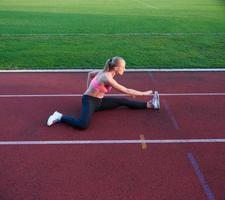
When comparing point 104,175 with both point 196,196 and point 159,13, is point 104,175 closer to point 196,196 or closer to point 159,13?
point 196,196

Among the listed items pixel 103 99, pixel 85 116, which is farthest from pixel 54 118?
pixel 103 99

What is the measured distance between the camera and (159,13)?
26078 millimetres

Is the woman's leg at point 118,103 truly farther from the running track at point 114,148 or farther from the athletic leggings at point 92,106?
the running track at point 114,148

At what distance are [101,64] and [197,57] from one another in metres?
3.15

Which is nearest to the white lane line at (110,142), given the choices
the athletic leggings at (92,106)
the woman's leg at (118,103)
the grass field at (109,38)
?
the athletic leggings at (92,106)

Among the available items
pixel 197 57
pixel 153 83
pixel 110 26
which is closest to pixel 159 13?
pixel 110 26

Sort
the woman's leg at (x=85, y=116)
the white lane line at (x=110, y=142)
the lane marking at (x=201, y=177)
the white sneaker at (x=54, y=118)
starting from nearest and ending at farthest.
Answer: the lane marking at (x=201, y=177) < the white lane line at (x=110, y=142) < the woman's leg at (x=85, y=116) < the white sneaker at (x=54, y=118)

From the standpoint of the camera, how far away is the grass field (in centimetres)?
1311

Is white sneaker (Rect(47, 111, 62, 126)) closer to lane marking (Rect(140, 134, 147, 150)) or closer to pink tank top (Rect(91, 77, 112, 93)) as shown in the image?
pink tank top (Rect(91, 77, 112, 93))

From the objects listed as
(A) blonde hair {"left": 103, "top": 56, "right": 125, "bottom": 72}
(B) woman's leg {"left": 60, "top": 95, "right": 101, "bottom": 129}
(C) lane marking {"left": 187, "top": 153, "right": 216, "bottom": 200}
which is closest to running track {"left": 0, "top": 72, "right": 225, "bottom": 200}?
(C) lane marking {"left": 187, "top": 153, "right": 216, "bottom": 200}

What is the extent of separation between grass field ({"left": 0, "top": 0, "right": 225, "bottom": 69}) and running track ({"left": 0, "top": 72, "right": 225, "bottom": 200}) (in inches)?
112

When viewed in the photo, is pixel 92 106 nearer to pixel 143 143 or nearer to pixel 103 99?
pixel 103 99

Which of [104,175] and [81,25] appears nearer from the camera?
[104,175]

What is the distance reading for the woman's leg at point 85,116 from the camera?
755 cm
